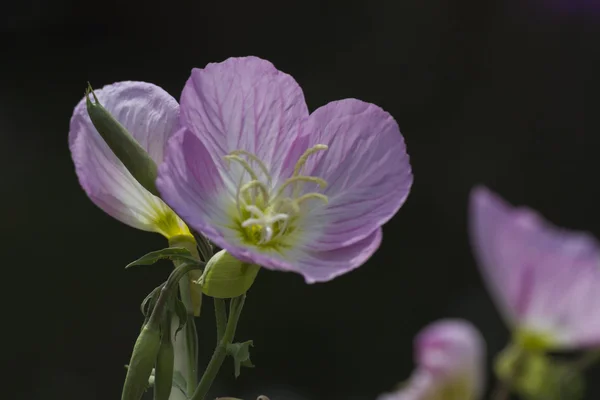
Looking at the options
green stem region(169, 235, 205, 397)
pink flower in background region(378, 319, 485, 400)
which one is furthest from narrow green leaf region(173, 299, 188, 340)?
pink flower in background region(378, 319, 485, 400)

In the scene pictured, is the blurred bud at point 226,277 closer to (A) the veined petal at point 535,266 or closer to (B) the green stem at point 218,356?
(B) the green stem at point 218,356

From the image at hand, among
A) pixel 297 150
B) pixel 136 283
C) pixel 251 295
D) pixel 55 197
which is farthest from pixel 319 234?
pixel 55 197

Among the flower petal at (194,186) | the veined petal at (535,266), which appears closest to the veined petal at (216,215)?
the flower petal at (194,186)

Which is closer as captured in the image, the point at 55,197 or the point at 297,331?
the point at 297,331

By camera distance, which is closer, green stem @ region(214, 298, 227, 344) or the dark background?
green stem @ region(214, 298, 227, 344)

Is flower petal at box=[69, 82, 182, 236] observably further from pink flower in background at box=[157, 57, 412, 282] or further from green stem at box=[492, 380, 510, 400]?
green stem at box=[492, 380, 510, 400]

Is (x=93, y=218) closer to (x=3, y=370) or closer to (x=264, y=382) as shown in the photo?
(x=3, y=370)

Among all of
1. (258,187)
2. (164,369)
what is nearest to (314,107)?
(258,187)
